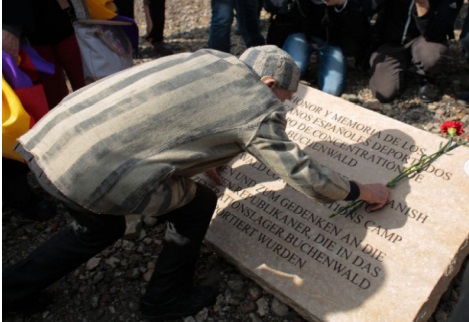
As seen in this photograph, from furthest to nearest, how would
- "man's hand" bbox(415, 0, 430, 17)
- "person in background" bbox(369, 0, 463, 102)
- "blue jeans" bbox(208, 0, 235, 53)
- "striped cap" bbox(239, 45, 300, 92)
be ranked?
"blue jeans" bbox(208, 0, 235, 53), "person in background" bbox(369, 0, 463, 102), "man's hand" bbox(415, 0, 430, 17), "striped cap" bbox(239, 45, 300, 92)

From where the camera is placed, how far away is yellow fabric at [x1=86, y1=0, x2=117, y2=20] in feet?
9.89

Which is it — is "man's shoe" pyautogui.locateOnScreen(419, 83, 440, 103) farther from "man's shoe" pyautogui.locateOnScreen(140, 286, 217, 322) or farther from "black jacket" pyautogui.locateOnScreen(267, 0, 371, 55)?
"man's shoe" pyautogui.locateOnScreen(140, 286, 217, 322)

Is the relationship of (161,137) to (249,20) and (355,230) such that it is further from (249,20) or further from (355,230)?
(249,20)

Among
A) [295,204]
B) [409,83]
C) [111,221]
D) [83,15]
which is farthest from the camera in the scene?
[409,83]

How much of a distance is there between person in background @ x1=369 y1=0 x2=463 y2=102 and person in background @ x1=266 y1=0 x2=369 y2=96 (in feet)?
0.71

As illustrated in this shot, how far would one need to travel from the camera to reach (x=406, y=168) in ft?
9.34

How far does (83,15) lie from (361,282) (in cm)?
239

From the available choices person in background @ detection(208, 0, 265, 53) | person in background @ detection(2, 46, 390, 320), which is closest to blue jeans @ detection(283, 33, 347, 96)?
person in background @ detection(208, 0, 265, 53)

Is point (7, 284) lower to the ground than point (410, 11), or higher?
lower

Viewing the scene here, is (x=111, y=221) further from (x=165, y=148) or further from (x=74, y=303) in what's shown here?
(x=74, y=303)

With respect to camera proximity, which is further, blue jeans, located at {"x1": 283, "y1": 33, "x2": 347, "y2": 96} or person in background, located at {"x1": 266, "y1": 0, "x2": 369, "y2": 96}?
blue jeans, located at {"x1": 283, "y1": 33, "x2": 347, "y2": 96}

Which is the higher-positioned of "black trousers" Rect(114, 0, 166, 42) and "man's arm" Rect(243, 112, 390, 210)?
"man's arm" Rect(243, 112, 390, 210)

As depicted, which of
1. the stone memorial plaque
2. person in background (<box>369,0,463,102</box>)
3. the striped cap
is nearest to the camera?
the striped cap

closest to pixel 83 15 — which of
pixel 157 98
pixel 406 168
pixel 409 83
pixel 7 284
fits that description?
pixel 157 98
